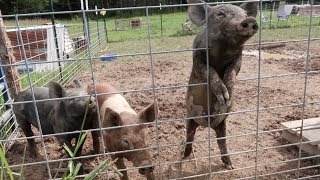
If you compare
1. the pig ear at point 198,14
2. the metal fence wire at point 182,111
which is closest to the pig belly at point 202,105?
the metal fence wire at point 182,111

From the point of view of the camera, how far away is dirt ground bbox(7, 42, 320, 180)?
10.3ft

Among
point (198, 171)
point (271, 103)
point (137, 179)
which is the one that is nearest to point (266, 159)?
point (198, 171)

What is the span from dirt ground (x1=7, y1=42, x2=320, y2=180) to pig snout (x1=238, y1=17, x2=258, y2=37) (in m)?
0.33

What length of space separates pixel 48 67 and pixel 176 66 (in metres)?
3.17

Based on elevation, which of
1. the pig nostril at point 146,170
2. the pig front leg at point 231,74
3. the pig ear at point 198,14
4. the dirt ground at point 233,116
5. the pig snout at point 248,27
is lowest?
the dirt ground at point 233,116

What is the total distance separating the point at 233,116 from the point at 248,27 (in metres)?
2.63

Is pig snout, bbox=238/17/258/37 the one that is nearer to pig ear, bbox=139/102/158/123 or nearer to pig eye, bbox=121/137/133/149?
pig ear, bbox=139/102/158/123

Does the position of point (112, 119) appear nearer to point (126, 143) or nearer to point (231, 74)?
point (126, 143)

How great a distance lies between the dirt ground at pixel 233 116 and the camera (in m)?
3.14

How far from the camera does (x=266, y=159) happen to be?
3.34 m

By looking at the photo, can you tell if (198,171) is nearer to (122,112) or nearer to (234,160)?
(234,160)

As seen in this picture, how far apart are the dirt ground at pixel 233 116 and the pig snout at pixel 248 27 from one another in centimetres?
33

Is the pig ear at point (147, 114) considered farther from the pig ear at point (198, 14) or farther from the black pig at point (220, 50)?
the pig ear at point (198, 14)

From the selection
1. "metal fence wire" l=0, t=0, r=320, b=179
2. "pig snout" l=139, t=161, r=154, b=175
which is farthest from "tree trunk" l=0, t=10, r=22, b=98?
"pig snout" l=139, t=161, r=154, b=175
